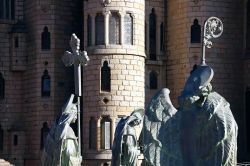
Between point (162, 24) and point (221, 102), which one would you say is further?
point (162, 24)

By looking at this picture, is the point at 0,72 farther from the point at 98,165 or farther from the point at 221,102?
the point at 221,102

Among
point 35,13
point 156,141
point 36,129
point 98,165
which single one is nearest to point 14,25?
point 35,13

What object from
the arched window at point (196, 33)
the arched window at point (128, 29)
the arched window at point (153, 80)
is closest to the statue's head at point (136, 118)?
the arched window at point (128, 29)

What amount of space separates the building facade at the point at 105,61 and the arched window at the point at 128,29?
44 mm

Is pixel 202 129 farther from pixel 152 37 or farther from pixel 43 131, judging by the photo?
pixel 152 37

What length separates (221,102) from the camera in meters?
12.8

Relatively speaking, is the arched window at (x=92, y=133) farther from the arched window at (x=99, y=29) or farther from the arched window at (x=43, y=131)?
the arched window at (x=99, y=29)

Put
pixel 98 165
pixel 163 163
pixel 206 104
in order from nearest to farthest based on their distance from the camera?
pixel 206 104 → pixel 163 163 → pixel 98 165

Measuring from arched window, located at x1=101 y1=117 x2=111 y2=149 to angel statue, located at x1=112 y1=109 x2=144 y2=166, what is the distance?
14285 mm

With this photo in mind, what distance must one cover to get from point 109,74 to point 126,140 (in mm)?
15138

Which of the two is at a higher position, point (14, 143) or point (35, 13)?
point (35, 13)

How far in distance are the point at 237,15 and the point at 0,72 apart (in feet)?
38.2

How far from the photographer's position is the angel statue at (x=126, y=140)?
63.1 feet

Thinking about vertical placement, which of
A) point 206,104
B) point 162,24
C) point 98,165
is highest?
point 162,24
